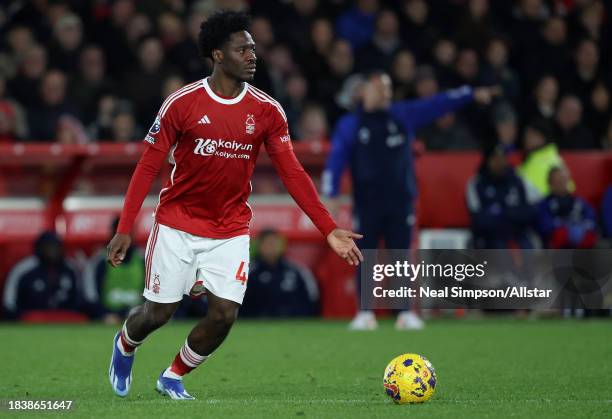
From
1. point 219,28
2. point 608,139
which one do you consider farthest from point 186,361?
point 608,139

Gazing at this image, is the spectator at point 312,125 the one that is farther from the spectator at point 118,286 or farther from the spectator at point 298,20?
the spectator at point 118,286

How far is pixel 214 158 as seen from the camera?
768 centimetres

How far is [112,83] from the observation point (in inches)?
671

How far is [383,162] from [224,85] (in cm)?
619

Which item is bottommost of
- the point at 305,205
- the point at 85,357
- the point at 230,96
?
the point at 85,357

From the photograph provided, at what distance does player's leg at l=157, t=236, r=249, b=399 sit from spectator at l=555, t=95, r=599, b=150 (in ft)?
34.6

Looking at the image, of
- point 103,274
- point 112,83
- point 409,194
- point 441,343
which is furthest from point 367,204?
point 112,83

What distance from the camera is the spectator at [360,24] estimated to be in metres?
18.8

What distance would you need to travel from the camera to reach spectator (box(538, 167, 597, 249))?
50.4 ft

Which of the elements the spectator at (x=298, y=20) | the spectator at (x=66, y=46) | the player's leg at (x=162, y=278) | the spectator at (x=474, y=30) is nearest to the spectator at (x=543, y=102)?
the spectator at (x=474, y=30)

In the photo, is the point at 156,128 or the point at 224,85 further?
the point at 224,85

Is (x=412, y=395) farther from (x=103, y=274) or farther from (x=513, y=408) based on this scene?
(x=103, y=274)

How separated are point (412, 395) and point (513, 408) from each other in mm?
587

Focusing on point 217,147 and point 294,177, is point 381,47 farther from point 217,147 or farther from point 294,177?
point 217,147
